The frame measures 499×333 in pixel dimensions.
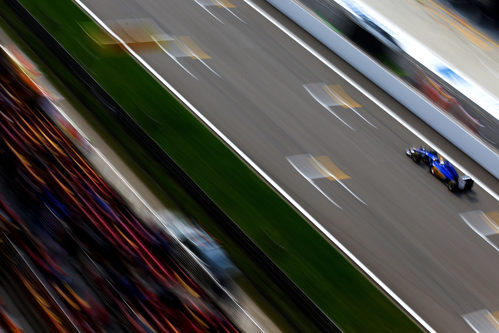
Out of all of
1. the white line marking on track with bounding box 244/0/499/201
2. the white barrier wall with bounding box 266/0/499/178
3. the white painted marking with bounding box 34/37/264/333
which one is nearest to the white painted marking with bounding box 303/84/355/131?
the white line marking on track with bounding box 244/0/499/201

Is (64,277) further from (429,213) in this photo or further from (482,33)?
(482,33)

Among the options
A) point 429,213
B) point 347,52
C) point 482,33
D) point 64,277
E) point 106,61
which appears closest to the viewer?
point 64,277

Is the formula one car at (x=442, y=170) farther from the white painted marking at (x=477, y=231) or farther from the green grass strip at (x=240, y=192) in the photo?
the green grass strip at (x=240, y=192)

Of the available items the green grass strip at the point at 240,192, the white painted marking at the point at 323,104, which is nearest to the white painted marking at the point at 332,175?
the green grass strip at the point at 240,192

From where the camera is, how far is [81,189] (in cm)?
2219

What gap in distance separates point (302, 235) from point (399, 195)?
497 centimetres

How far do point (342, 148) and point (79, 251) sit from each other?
39.3 feet

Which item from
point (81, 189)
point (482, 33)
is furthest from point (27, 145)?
point (482, 33)

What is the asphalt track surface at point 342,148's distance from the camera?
989 inches

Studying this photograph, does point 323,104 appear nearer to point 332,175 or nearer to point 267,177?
point 332,175

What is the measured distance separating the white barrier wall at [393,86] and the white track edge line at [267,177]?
8.38 metres

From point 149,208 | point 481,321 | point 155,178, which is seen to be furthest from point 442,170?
point 149,208

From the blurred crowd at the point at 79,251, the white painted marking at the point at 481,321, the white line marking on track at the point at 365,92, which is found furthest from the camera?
the white line marking on track at the point at 365,92

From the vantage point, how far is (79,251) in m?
21.1
